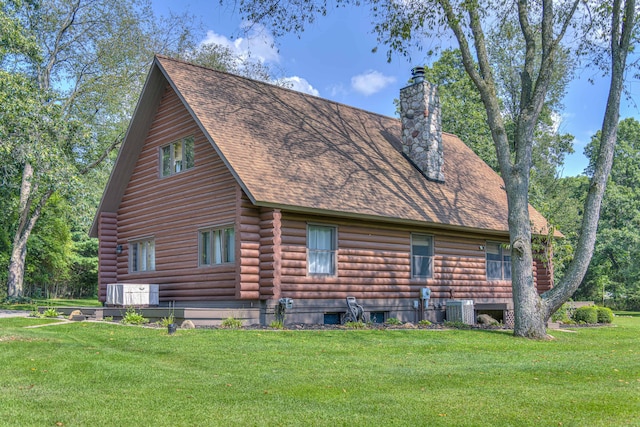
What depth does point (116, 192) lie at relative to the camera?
2073 cm

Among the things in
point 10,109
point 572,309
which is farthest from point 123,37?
point 572,309

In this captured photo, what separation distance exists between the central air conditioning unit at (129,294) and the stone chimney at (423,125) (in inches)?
402

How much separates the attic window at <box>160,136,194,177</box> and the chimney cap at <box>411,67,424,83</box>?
854 cm

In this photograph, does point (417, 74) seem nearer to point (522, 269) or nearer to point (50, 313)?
point (522, 269)

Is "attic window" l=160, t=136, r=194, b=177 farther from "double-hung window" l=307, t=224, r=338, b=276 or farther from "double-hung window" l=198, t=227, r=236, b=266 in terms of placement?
"double-hung window" l=307, t=224, r=338, b=276

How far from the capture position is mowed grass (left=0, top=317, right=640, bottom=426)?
645 centimetres

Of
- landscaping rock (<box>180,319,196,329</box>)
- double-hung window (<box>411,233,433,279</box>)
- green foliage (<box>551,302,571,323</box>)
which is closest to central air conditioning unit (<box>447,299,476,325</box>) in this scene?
double-hung window (<box>411,233,433,279</box>)

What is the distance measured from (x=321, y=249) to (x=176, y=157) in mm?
5382

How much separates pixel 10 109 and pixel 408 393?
17.0m

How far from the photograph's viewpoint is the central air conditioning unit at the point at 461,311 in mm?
19172

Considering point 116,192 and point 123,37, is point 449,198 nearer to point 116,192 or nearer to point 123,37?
point 116,192

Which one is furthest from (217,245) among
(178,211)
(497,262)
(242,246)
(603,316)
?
(603,316)

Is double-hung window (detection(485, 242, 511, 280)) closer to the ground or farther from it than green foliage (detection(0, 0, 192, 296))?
closer to the ground

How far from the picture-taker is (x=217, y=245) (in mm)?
16922
